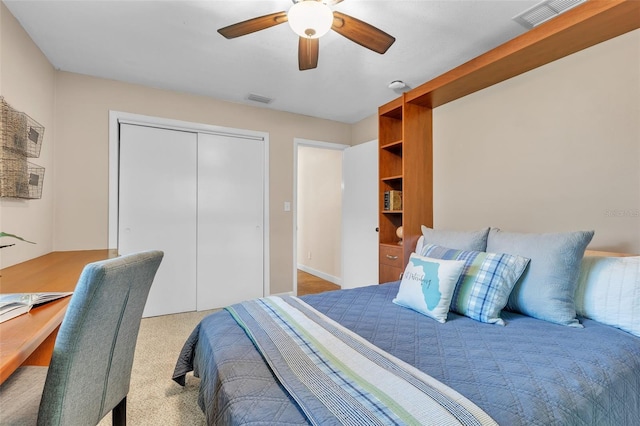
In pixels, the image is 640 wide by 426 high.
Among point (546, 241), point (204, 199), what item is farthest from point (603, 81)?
point (204, 199)

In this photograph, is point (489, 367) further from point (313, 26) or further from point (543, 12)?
point (543, 12)

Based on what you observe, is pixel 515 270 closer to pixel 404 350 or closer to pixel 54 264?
pixel 404 350

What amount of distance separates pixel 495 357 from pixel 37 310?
171cm

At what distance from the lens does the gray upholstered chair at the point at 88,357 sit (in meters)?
0.88

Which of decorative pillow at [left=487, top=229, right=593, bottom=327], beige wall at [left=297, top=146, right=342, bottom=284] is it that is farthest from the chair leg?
beige wall at [left=297, top=146, right=342, bottom=284]

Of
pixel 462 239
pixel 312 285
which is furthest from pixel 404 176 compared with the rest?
pixel 312 285

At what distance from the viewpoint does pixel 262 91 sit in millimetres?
3219

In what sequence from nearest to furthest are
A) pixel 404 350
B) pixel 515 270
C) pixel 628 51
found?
1. pixel 404 350
2. pixel 515 270
3. pixel 628 51

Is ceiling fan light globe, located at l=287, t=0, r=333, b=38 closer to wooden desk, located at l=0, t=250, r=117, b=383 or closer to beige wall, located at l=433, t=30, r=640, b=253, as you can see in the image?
wooden desk, located at l=0, t=250, r=117, b=383

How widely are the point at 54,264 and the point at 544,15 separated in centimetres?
367

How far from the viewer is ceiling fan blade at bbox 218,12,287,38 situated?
1.61 meters

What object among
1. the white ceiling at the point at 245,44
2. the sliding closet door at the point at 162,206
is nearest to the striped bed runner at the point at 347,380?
the white ceiling at the point at 245,44

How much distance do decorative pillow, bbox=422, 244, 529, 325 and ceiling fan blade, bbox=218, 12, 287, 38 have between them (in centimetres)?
171

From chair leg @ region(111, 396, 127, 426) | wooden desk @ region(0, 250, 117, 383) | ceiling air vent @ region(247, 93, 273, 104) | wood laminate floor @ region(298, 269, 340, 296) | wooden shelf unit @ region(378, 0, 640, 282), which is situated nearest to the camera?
wooden desk @ region(0, 250, 117, 383)
